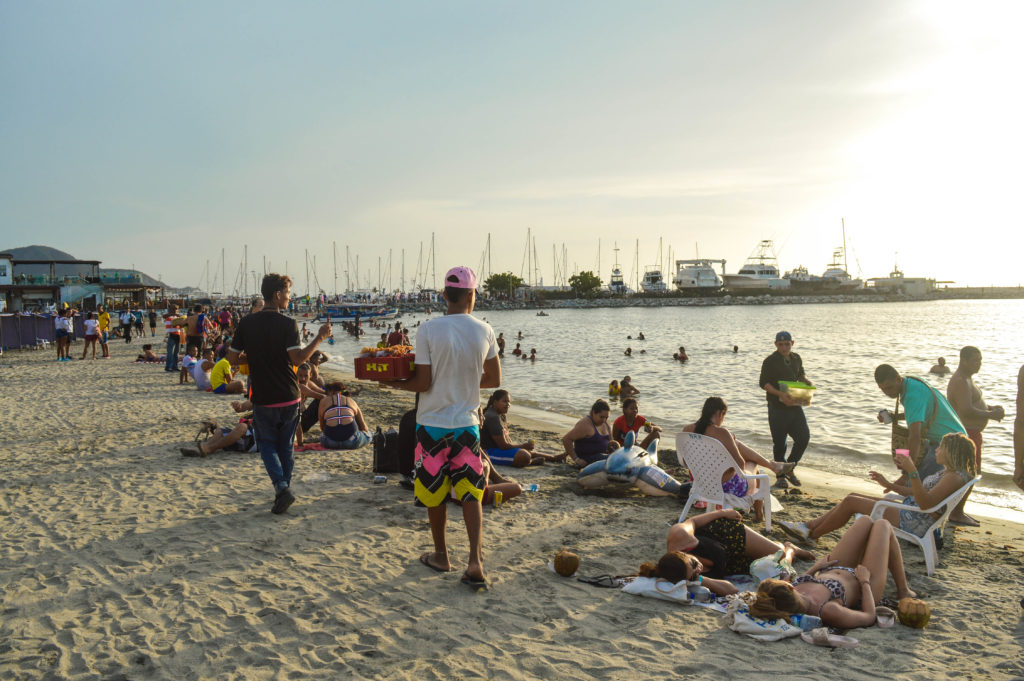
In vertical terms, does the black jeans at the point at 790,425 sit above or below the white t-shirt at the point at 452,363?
below

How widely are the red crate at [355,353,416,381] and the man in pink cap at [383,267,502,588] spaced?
6cm

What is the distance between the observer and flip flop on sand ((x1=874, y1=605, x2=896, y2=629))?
3932 mm

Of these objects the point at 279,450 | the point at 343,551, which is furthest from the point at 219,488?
the point at 343,551

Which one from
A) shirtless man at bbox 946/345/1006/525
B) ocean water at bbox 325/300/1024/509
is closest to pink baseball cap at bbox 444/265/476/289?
shirtless man at bbox 946/345/1006/525

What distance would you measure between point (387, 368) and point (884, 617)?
3.58 metres

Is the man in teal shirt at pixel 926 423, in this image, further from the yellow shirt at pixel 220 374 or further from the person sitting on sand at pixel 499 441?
the yellow shirt at pixel 220 374

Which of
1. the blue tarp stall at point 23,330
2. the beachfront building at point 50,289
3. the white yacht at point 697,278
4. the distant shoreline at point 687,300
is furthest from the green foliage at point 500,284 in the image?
the blue tarp stall at point 23,330

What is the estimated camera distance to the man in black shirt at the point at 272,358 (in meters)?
5.32

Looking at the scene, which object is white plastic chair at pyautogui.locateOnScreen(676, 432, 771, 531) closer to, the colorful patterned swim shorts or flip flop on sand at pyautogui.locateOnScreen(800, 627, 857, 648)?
flip flop on sand at pyautogui.locateOnScreen(800, 627, 857, 648)

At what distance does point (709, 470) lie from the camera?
5676 millimetres

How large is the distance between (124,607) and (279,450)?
188 cm

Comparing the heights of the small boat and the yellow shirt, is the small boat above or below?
above

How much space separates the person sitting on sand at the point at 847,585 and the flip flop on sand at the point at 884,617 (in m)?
0.04

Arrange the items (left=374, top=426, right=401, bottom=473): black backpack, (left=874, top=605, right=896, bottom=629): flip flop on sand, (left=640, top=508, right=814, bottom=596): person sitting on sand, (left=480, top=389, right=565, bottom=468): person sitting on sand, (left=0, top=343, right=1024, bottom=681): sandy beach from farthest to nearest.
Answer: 1. (left=480, top=389, right=565, bottom=468): person sitting on sand
2. (left=374, top=426, right=401, bottom=473): black backpack
3. (left=640, top=508, right=814, bottom=596): person sitting on sand
4. (left=874, top=605, right=896, bottom=629): flip flop on sand
5. (left=0, top=343, right=1024, bottom=681): sandy beach
